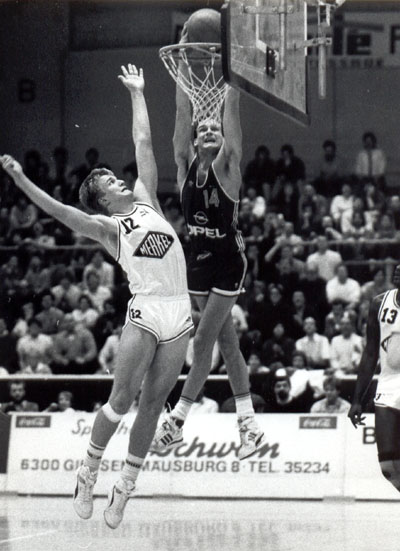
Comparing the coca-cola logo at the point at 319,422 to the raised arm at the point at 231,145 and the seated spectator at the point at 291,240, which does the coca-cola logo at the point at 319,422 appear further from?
the raised arm at the point at 231,145

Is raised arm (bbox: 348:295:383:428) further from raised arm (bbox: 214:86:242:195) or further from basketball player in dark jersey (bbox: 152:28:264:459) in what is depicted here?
raised arm (bbox: 214:86:242:195)

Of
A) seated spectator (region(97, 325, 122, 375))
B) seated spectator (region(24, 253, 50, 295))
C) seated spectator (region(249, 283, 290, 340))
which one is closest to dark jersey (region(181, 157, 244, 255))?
seated spectator (region(97, 325, 122, 375))

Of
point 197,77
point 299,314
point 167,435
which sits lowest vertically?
point 299,314

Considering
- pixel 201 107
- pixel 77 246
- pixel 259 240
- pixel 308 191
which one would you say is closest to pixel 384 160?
pixel 308 191

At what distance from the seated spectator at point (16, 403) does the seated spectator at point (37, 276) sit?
4572 mm

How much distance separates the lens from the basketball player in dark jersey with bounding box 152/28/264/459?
10133mm

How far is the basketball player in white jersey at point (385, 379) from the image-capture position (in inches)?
400

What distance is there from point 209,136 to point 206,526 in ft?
15.0

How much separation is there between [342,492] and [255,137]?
1174 centimetres

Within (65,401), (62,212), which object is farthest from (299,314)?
(62,212)

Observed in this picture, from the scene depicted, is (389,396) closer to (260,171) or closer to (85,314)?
(85,314)

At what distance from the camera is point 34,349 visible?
1967 cm

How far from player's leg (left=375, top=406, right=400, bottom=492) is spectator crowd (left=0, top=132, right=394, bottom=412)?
580 centimetres

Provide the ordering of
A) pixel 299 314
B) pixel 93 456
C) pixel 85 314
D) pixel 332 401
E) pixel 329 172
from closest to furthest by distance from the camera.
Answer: pixel 93 456 → pixel 332 401 → pixel 299 314 → pixel 85 314 → pixel 329 172
